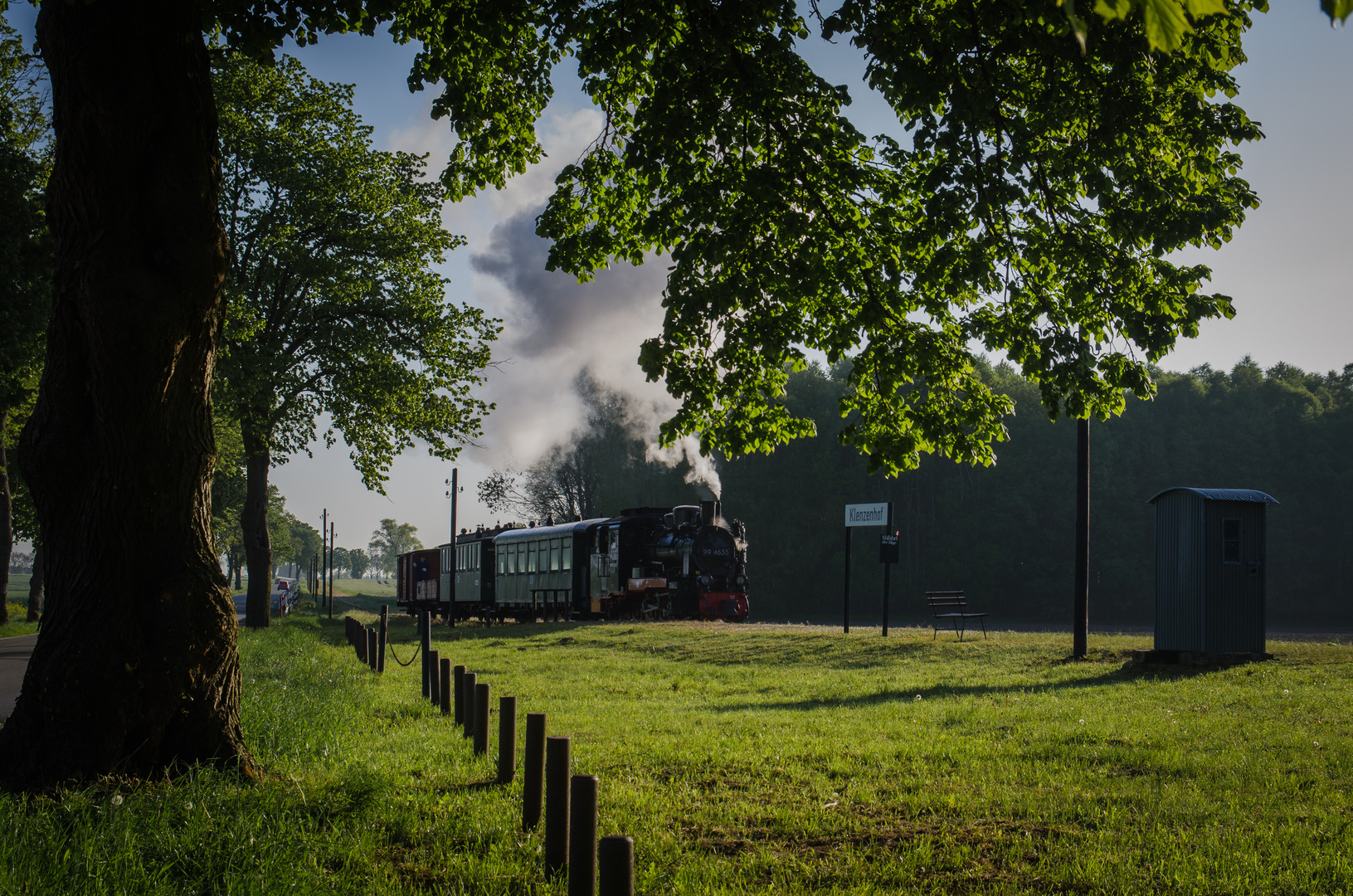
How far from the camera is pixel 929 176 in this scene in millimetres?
7230

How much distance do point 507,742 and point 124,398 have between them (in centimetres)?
313

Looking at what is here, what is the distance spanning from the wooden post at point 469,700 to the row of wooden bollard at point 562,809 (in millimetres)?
26

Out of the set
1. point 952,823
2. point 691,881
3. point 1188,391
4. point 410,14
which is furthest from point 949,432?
point 1188,391

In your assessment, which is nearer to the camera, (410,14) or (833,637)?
(410,14)

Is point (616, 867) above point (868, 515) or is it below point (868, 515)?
below

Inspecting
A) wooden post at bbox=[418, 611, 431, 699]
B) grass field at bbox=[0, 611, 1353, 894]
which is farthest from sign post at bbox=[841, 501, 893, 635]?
wooden post at bbox=[418, 611, 431, 699]

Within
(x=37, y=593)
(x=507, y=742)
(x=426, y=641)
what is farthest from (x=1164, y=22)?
(x=37, y=593)

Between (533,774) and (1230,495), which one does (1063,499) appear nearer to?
(1230,495)

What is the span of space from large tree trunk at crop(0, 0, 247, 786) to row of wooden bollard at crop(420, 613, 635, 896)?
185 centimetres

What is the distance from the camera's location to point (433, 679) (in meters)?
11.0

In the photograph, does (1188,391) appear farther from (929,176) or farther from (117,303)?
(117,303)

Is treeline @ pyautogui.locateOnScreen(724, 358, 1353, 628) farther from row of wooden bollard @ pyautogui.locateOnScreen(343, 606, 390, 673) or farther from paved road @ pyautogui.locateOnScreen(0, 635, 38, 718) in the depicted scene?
paved road @ pyautogui.locateOnScreen(0, 635, 38, 718)

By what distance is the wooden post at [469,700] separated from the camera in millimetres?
7773

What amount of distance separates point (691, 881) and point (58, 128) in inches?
219
